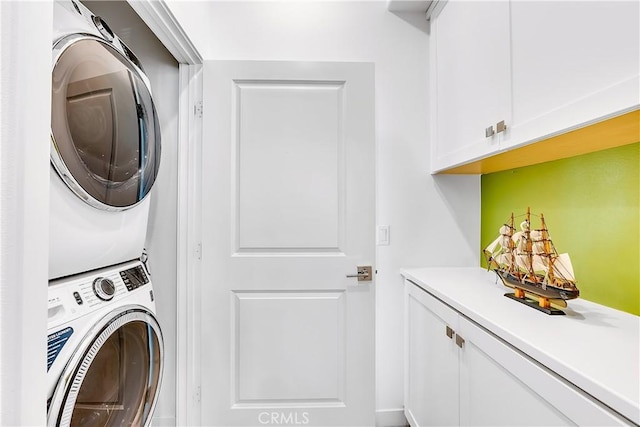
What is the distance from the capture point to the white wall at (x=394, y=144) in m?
1.85

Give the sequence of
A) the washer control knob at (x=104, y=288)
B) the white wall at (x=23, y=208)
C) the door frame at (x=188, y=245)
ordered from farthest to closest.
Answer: the door frame at (x=188, y=245)
the washer control knob at (x=104, y=288)
the white wall at (x=23, y=208)

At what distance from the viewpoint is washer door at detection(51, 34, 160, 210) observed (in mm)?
856

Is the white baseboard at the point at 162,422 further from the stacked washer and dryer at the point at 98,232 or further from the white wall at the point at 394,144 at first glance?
the white wall at the point at 394,144

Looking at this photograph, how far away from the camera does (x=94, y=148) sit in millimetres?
983

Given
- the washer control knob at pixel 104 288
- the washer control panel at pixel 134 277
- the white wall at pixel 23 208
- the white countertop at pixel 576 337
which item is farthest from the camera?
the washer control panel at pixel 134 277

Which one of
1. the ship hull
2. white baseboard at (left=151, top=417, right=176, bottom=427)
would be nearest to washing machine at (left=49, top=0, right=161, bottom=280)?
white baseboard at (left=151, top=417, right=176, bottom=427)

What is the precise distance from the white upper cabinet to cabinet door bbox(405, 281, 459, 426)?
70cm

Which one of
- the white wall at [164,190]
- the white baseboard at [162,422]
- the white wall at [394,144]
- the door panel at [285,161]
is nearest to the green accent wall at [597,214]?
the white wall at [394,144]

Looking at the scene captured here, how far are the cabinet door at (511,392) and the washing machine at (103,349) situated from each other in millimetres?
1163

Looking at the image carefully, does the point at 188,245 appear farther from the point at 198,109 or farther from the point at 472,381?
the point at 472,381

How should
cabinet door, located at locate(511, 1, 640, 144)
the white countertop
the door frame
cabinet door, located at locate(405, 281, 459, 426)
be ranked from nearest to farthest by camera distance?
the white countertop, cabinet door, located at locate(511, 1, 640, 144), cabinet door, located at locate(405, 281, 459, 426), the door frame

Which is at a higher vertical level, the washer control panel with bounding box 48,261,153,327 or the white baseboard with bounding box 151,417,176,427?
the washer control panel with bounding box 48,261,153,327

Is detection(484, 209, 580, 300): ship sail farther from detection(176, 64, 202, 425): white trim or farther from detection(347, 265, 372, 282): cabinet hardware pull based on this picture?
detection(176, 64, 202, 425): white trim

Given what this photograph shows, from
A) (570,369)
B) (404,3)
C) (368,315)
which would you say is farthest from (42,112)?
(404,3)
